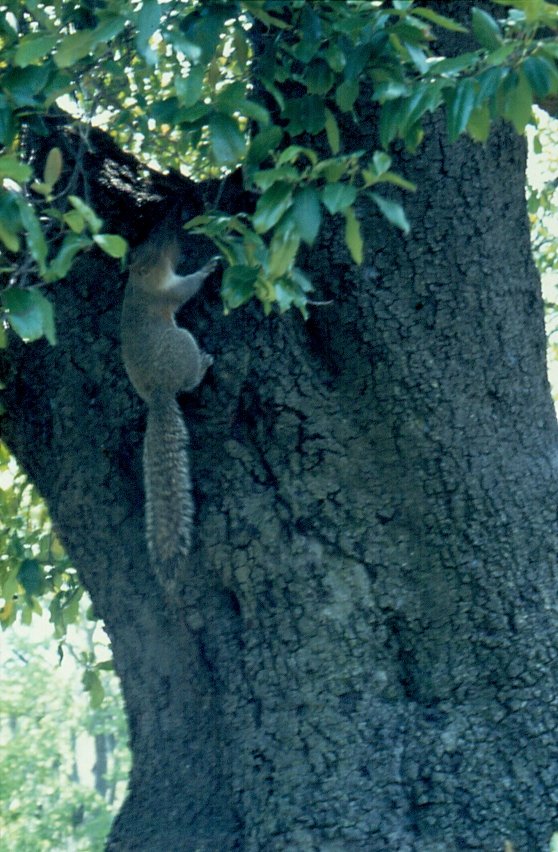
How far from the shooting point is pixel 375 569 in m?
2.97

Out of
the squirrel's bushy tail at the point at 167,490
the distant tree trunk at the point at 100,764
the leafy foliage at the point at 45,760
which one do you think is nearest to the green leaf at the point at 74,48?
the squirrel's bushy tail at the point at 167,490

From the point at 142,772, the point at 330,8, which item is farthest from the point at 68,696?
the point at 330,8

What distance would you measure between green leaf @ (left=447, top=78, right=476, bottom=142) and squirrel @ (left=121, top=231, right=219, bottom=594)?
1.10 m

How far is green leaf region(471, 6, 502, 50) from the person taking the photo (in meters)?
2.22

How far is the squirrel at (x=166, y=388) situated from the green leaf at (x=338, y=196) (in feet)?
3.41

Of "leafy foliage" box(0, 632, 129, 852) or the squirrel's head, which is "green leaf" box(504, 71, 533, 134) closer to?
the squirrel's head

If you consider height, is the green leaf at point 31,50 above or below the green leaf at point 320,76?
above

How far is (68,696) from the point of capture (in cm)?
1702

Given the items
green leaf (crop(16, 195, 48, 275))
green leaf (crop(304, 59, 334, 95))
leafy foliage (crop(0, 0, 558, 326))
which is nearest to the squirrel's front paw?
leafy foliage (crop(0, 0, 558, 326))

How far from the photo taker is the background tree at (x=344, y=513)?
2836mm

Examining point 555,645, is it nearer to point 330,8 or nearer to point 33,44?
point 330,8

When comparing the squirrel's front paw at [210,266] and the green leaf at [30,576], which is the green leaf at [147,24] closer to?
the squirrel's front paw at [210,266]

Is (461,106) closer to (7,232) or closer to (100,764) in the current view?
(7,232)

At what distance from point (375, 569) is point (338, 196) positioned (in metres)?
1.21
